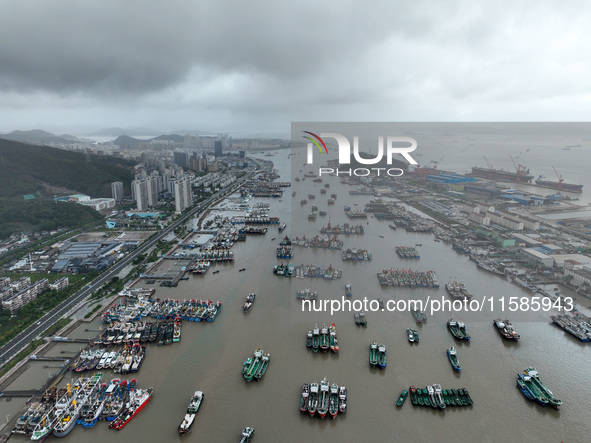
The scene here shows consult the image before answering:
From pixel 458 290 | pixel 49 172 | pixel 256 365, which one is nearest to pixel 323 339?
pixel 256 365

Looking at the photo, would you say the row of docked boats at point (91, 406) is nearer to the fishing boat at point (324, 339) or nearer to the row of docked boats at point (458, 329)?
the fishing boat at point (324, 339)

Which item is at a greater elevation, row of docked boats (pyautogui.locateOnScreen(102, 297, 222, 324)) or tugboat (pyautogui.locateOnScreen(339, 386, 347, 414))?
row of docked boats (pyautogui.locateOnScreen(102, 297, 222, 324))

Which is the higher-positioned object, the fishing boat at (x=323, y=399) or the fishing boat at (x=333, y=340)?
the fishing boat at (x=333, y=340)

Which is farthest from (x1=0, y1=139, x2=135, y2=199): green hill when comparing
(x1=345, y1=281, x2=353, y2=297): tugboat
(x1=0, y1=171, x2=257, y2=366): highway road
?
(x1=345, y1=281, x2=353, y2=297): tugboat

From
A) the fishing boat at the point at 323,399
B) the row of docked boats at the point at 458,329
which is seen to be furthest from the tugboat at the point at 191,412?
the row of docked boats at the point at 458,329

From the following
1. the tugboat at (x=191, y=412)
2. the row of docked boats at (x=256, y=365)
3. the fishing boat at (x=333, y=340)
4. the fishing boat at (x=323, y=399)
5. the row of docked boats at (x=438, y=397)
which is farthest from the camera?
the fishing boat at (x=333, y=340)

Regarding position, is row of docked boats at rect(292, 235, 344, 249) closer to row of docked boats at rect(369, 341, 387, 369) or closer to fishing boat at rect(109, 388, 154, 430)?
row of docked boats at rect(369, 341, 387, 369)
